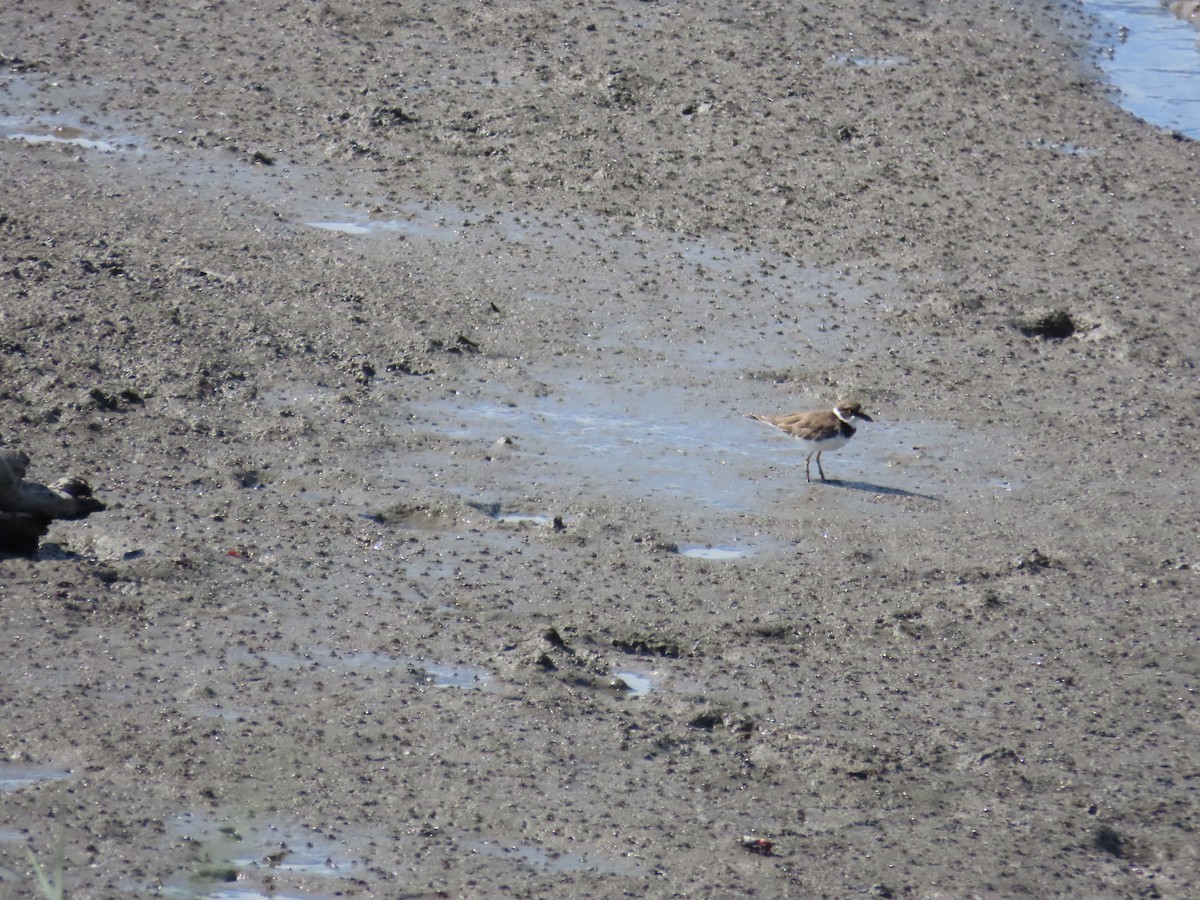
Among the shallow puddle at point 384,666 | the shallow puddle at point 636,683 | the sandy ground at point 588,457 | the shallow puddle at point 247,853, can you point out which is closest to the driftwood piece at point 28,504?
the sandy ground at point 588,457

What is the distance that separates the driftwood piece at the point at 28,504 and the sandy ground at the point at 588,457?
0.13 meters

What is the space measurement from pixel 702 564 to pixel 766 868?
2452 mm

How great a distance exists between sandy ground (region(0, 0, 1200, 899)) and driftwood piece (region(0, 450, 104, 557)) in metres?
0.13

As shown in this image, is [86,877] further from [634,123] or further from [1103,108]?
[1103,108]

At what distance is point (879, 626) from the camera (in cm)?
731

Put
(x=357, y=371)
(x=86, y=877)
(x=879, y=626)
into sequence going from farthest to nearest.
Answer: (x=357, y=371) < (x=879, y=626) < (x=86, y=877)

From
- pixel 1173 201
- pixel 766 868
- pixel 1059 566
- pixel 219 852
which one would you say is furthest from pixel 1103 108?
pixel 219 852

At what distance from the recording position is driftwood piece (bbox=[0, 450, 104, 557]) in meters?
7.15

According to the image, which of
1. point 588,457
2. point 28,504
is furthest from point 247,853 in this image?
point 588,457

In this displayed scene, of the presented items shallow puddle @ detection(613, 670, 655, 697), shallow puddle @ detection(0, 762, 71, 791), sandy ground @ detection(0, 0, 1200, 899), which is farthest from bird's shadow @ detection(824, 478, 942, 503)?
shallow puddle @ detection(0, 762, 71, 791)

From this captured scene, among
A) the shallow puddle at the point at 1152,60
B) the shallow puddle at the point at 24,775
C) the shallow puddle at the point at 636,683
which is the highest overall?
the shallow puddle at the point at 1152,60

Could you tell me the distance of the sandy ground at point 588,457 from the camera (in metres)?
5.80

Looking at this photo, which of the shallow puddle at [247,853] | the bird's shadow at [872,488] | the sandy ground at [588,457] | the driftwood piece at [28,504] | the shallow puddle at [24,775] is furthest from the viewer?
the bird's shadow at [872,488]

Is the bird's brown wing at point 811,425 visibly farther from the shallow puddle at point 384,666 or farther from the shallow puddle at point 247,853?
the shallow puddle at point 247,853
